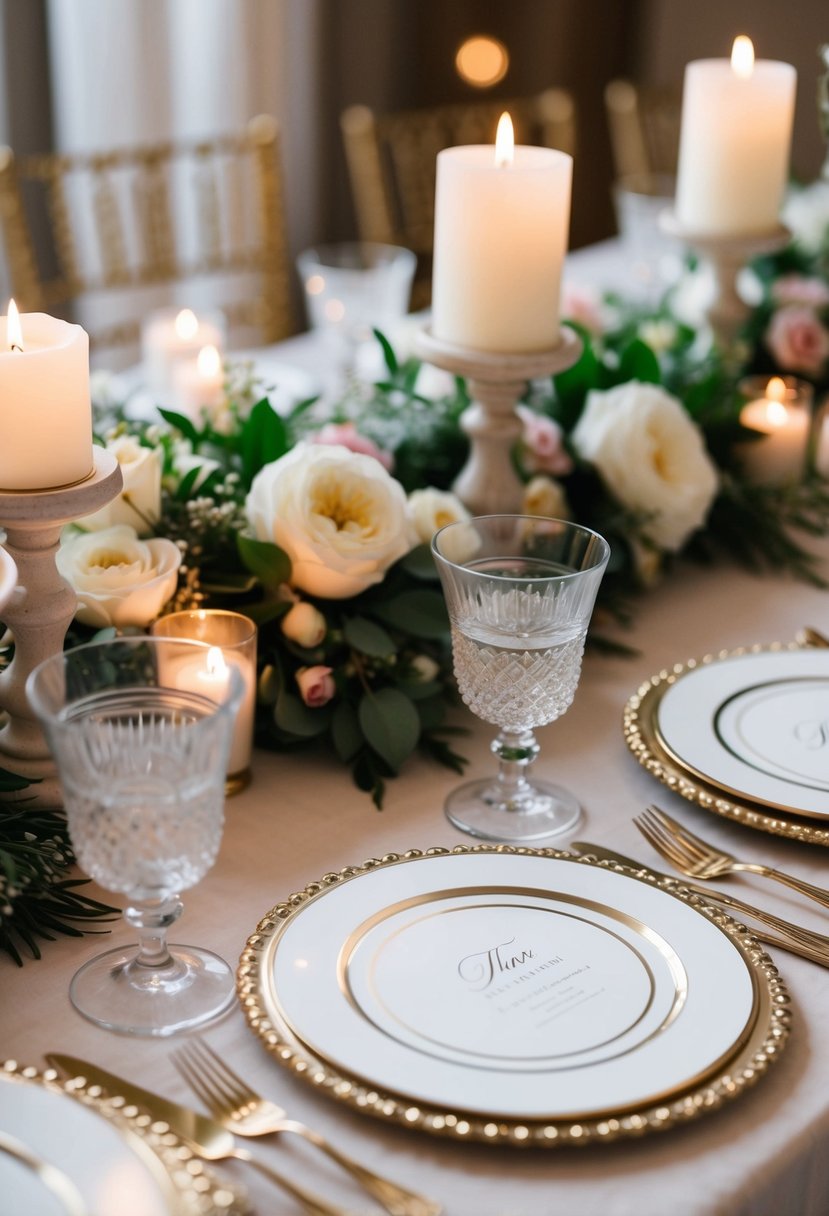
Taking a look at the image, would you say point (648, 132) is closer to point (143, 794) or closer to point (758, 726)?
point (758, 726)

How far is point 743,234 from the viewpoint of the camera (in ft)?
4.96

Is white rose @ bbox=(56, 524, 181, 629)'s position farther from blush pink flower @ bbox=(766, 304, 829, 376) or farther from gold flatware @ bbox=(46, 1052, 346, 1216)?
blush pink flower @ bbox=(766, 304, 829, 376)

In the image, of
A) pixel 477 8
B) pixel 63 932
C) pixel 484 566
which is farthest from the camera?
pixel 477 8

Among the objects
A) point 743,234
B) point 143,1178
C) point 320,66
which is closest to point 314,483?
point 143,1178

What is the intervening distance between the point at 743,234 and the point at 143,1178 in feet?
4.10

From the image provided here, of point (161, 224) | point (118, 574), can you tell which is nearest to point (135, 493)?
point (118, 574)

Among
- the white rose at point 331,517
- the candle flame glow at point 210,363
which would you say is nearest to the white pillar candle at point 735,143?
the candle flame glow at point 210,363

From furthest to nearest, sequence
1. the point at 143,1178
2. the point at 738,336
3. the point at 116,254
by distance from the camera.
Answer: the point at 116,254, the point at 738,336, the point at 143,1178

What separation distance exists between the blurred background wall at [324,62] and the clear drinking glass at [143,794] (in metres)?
2.46

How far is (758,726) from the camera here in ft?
3.24

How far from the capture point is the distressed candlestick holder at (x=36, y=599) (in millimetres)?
802

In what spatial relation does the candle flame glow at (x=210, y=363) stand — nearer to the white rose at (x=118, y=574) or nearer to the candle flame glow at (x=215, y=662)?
the white rose at (x=118, y=574)

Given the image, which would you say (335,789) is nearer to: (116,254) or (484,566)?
(484,566)

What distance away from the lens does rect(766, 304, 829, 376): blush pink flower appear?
1.68 meters
